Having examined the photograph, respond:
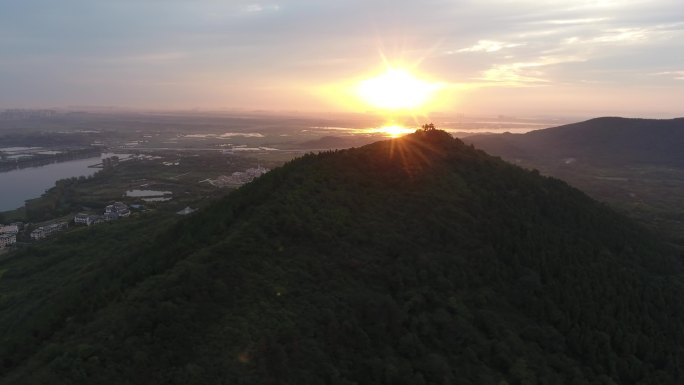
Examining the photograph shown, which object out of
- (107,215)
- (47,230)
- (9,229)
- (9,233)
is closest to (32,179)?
(9,229)

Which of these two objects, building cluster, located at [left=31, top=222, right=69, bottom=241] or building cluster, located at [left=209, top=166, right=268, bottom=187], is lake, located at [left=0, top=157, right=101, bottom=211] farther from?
building cluster, located at [left=209, top=166, right=268, bottom=187]

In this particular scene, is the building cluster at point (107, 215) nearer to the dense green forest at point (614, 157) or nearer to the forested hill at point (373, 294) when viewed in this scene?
the forested hill at point (373, 294)

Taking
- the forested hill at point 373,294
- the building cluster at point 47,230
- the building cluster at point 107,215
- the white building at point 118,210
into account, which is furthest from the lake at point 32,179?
the forested hill at point 373,294

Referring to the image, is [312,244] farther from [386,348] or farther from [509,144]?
[509,144]

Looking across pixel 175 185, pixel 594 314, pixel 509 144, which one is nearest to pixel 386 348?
pixel 594 314

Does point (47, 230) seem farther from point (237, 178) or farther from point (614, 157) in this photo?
point (614, 157)
